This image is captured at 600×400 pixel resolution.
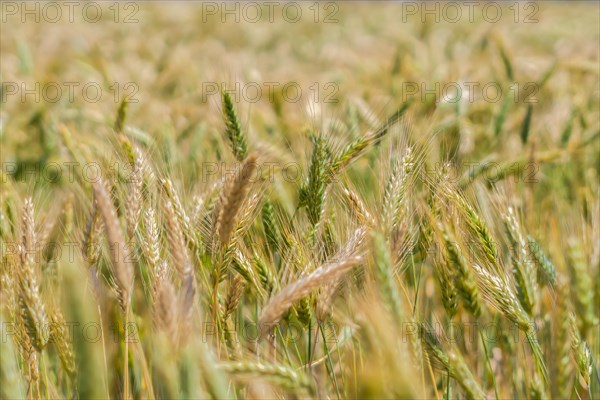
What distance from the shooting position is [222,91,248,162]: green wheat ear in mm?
1435

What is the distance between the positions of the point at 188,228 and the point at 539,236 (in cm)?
108

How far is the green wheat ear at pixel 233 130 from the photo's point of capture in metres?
1.43

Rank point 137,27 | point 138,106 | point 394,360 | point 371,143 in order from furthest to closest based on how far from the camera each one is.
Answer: point 137,27
point 138,106
point 371,143
point 394,360

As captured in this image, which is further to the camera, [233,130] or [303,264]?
[233,130]

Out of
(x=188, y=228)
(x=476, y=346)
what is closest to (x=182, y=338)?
(x=188, y=228)

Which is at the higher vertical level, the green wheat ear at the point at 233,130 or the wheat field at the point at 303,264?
the green wheat ear at the point at 233,130

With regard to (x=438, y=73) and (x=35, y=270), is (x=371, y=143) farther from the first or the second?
(x=438, y=73)

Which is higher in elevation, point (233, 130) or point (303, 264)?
point (233, 130)

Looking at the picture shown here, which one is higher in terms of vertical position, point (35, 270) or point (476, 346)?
point (35, 270)

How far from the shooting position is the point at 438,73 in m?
3.52

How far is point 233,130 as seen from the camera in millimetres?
1462

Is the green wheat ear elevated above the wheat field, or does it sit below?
above

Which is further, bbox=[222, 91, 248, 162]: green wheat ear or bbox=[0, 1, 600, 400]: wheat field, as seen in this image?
bbox=[222, 91, 248, 162]: green wheat ear

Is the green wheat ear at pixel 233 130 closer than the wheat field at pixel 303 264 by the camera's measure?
No
